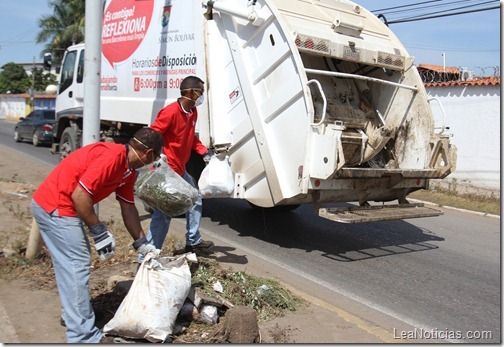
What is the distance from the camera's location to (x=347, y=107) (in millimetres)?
6832

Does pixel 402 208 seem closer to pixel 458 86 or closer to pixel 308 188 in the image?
pixel 308 188

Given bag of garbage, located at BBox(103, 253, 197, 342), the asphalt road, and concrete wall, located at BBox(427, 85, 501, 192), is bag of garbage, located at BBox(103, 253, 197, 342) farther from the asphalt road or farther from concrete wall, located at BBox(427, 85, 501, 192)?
concrete wall, located at BBox(427, 85, 501, 192)

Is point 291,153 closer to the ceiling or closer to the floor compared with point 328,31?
closer to the floor

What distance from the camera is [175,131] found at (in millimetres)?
5383

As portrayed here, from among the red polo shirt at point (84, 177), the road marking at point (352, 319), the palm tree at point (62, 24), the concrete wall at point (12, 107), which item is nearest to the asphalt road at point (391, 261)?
the road marking at point (352, 319)

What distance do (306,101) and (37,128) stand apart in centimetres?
1531

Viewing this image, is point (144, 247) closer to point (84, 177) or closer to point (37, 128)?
point (84, 177)

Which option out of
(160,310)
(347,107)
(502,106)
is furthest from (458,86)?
(160,310)

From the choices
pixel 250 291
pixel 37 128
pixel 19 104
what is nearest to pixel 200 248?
pixel 250 291

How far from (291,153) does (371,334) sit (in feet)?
7.53

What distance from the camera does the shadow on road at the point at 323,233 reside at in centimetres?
656

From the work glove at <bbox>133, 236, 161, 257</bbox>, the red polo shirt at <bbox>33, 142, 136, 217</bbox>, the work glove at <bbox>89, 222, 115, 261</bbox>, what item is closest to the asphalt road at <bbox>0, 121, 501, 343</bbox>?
the work glove at <bbox>133, 236, 161, 257</bbox>

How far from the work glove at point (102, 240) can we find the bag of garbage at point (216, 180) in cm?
245

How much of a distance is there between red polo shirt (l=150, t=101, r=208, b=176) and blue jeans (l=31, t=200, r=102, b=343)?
6.81ft
